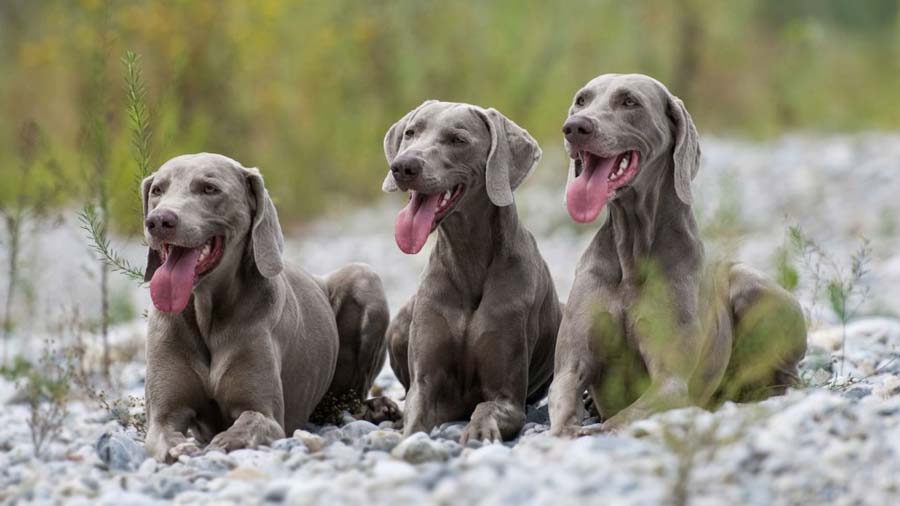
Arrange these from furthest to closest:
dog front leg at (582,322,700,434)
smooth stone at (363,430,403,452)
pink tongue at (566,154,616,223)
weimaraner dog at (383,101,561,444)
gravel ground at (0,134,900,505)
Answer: weimaraner dog at (383,101,561,444), pink tongue at (566,154,616,223), dog front leg at (582,322,700,434), smooth stone at (363,430,403,452), gravel ground at (0,134,900,505)

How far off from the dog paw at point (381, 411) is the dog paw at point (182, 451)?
1.46 metres

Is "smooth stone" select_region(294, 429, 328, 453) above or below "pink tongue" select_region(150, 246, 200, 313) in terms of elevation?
below

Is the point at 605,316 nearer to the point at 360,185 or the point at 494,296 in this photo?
the point at 494,296

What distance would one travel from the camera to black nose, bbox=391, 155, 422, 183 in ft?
17.7

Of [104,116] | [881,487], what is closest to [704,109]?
[104,116]

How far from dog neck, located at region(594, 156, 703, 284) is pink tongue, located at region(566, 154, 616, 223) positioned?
0.11 metres

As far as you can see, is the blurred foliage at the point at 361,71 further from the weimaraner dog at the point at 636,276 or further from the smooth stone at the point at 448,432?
the weimaraner dog at the point at 636,276

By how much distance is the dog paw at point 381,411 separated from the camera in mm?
6449

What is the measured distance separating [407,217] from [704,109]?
1661 centimetres

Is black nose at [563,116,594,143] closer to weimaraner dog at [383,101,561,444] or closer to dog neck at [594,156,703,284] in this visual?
dog neck at [594,156,703,284]

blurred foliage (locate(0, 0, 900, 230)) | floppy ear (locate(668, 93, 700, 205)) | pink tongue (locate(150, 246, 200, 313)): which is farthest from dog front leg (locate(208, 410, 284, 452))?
blurred foliage (locate(0, 0, 900, 230))

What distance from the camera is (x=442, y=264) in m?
5.80

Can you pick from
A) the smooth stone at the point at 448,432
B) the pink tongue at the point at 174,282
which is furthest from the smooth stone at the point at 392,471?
the pink tongue at the point at 174,282

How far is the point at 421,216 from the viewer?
5535mm
